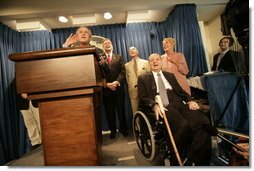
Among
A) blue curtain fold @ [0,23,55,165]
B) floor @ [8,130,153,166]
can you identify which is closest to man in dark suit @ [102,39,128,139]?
floor @ [8,130,153,166]

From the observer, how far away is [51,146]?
0.58 metres

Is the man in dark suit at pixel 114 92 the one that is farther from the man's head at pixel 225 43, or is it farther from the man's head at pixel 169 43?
the man's head at pixel 225 43

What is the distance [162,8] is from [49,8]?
0.96 meters

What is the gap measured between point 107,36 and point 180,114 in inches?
63.1

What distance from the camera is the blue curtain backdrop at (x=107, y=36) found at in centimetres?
114

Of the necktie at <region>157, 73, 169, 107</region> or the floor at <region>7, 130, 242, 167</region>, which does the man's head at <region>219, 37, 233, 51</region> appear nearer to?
the necktie at <region>157, 73, 169, 107</region>

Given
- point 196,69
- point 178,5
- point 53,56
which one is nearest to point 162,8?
point 178,5

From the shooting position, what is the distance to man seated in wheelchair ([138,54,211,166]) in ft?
2.93

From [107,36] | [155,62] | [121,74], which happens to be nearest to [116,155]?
[155,62]

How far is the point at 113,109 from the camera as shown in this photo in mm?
1751

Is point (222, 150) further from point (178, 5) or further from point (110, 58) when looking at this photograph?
point (110, 58)

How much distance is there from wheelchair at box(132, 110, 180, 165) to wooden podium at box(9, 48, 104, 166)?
1.66ft

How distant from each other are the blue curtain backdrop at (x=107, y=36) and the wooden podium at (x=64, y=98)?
535 millimetres

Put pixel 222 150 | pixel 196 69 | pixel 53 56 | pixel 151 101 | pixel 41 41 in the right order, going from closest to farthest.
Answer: pixel 53 56 < pixel 222 150 < pixel 151 101 < pixel 196 69 < pixel 41 41
